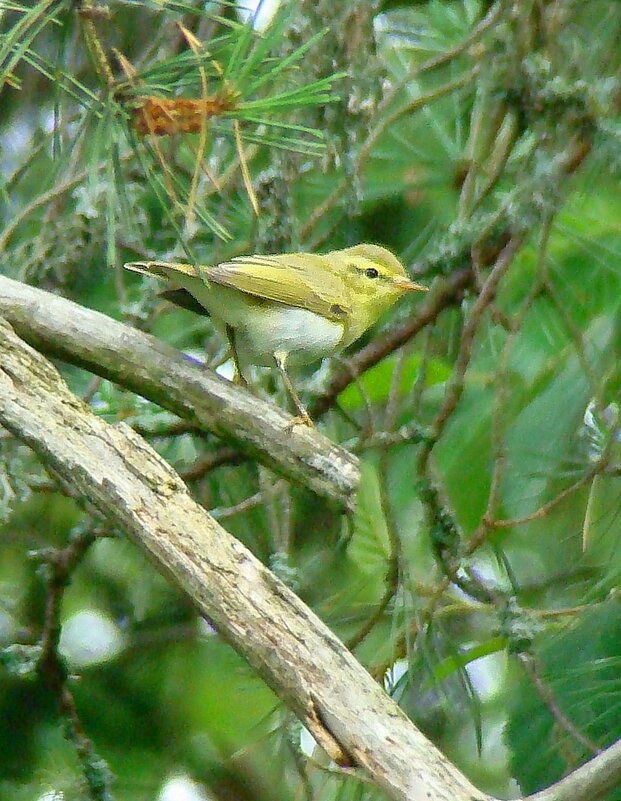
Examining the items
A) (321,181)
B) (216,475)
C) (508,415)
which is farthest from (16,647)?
(321,181)

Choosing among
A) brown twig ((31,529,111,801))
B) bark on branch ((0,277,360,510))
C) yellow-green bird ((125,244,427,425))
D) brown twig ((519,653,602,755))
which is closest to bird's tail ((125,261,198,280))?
yellow-green bird ((125,244,427,425))

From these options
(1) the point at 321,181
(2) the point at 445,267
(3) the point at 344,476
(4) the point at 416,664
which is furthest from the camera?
(1) the point at 321,181

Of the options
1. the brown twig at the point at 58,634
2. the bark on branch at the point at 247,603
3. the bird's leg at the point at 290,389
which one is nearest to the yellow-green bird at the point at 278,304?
the bird's leg at the point at 290,389

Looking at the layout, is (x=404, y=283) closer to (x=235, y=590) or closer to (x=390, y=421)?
(x=390, y=421)

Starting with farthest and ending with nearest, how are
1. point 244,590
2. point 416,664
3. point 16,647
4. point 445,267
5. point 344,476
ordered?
point 445,267
point 16,647
point 416,664
point 344,476
point 244,590

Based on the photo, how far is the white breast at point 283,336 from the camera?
236 centimetres

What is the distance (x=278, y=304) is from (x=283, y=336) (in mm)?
73

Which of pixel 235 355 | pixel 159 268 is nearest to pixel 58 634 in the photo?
pixel 235 355

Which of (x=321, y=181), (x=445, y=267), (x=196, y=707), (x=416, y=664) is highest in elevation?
(x=321, y=181)

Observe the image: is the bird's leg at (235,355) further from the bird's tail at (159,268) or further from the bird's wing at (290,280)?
the bird's tail at (159,268)

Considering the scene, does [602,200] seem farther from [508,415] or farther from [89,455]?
[89,455]

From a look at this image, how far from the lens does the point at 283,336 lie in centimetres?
237

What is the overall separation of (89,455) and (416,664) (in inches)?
34.5

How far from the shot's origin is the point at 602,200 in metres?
3.04
